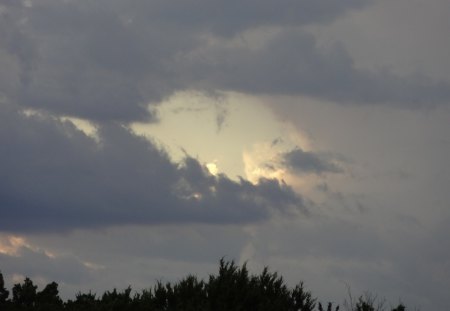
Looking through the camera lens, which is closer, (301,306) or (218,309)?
(218,309)

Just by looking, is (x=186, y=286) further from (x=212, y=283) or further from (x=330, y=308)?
(x=330, y=308)

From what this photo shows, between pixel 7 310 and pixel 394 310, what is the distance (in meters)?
23.9

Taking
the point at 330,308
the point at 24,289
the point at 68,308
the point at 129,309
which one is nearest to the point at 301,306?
the point at 330,308

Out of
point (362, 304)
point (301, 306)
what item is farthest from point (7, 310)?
point (362, 304)

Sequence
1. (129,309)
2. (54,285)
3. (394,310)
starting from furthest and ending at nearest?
(54,285)
(394,310)
(129,309)

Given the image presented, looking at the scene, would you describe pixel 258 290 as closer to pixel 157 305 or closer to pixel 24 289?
pixel 157 305

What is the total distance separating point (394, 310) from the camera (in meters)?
53.8

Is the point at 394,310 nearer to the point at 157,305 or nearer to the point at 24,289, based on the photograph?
the point at 157,305

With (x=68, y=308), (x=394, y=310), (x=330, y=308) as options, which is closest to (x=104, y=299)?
(x=68, y=308)

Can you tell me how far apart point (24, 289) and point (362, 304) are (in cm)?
2183

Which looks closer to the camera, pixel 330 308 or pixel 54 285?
pixel 330 308

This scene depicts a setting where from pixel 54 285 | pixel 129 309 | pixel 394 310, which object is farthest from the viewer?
pixel 54 285

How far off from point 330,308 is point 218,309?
7.72 metres

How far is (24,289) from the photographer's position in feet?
187
